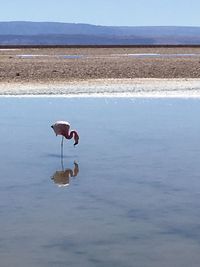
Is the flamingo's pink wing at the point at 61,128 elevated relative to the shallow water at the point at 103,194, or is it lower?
elevated

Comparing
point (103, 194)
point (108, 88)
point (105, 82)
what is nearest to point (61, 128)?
point (103, 194)

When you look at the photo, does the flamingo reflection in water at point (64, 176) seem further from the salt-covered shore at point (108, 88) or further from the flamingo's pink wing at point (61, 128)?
the salt-covered shore at point (108, 88)

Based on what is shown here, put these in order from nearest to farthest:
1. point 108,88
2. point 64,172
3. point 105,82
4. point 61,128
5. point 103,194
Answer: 1. point 103,194
2. point 64,172
3. point 61,128
4. point 108,88
5. point 105,82

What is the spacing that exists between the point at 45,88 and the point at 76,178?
12.4m

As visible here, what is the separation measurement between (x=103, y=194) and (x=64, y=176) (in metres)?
1.21

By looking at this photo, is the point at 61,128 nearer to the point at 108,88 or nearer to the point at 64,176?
the point at 64,176

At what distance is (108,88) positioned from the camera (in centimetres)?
2055

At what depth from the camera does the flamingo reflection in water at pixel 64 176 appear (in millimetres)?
8437

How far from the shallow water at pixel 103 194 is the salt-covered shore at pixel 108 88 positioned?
5349 mm

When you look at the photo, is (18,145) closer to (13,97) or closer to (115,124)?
(115,124)

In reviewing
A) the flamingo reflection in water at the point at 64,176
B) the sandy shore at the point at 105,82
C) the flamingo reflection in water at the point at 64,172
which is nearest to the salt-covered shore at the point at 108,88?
the sandy shore at the point at 105,82

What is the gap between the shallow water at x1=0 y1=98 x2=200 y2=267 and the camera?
586 centimetres

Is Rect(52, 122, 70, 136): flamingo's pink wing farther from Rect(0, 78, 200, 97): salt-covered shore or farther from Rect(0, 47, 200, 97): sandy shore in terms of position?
Rect(0, 47, 200, 97): sandy shore

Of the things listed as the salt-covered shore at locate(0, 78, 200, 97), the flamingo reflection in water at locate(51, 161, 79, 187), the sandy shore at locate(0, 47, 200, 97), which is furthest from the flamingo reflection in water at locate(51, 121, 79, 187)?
the sandy shore at locate(0, 47, 200, 97)
